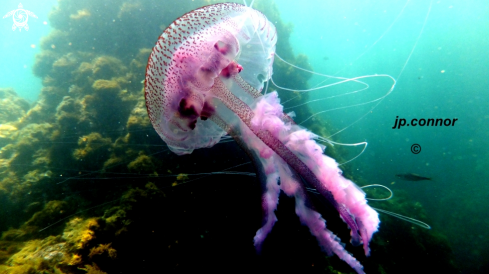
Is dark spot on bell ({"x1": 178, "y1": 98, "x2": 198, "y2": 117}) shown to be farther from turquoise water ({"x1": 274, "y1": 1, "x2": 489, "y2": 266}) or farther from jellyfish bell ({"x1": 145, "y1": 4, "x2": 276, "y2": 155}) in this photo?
turquoise water ({"x1": 274, "y1": 1, "x2": 489, "y2": 266})

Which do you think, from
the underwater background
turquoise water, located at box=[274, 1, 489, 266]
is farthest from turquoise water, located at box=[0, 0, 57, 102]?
turquoise water, located at box=[274, 1, 489, 266]

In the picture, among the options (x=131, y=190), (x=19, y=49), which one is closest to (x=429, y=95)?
(x=131, y=190)

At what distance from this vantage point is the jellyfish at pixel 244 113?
1.90 meters

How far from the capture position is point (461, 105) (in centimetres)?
5428

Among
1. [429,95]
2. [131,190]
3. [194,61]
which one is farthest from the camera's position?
[429,95]

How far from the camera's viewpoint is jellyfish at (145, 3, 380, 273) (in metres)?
1.90

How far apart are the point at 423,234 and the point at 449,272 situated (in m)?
1.64

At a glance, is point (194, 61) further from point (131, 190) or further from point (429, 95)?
point (429, 95)

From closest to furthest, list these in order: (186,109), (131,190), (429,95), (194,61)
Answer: (194,61) < (186,109) < (131,190) < (429,95)

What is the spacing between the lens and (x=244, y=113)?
225 centimetres

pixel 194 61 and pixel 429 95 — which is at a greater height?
pixel 429 95

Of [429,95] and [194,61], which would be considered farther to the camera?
[429,95]

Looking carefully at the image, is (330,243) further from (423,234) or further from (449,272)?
(423,234)

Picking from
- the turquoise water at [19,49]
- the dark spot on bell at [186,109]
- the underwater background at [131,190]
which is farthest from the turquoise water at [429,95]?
the turquoise water at [19,49]
